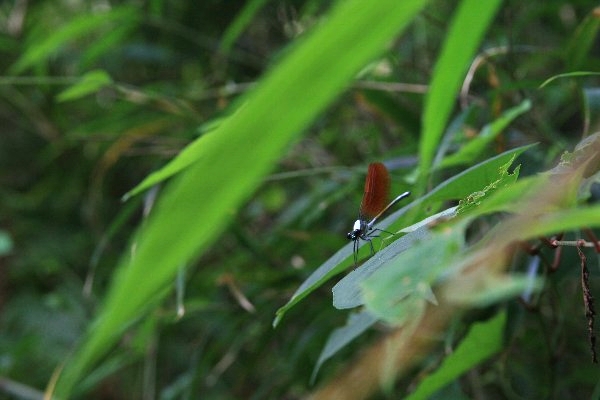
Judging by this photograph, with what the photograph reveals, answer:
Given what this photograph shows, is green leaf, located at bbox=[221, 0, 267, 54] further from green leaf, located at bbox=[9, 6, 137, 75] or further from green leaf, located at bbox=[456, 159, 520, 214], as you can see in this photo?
green leaf, located at bbox=[456, 159, 520, 214]

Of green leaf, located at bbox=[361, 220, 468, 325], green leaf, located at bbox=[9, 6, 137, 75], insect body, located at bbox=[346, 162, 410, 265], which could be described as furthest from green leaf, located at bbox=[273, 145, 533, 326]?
green leaf, located at bbox=[9, 6, 137, 75]

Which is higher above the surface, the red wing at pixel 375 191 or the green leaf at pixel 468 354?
the red wing at pixel 375 191

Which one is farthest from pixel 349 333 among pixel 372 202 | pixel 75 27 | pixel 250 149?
pixel 75 27

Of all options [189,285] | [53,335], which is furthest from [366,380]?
[53,335]

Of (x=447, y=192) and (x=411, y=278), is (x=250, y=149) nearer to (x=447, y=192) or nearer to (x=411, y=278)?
(x=411, y=278)

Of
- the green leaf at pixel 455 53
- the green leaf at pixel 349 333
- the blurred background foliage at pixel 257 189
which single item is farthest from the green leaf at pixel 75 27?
the green leaf at pixel 455 53

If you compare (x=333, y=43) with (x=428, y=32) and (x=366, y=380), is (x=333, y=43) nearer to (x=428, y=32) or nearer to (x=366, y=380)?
(x=366, y=380)

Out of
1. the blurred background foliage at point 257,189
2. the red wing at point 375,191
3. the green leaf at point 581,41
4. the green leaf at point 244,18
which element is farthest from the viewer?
the green leaf at point 244,18

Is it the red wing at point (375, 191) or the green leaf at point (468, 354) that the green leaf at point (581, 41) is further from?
the red wing at point (375, 191)
